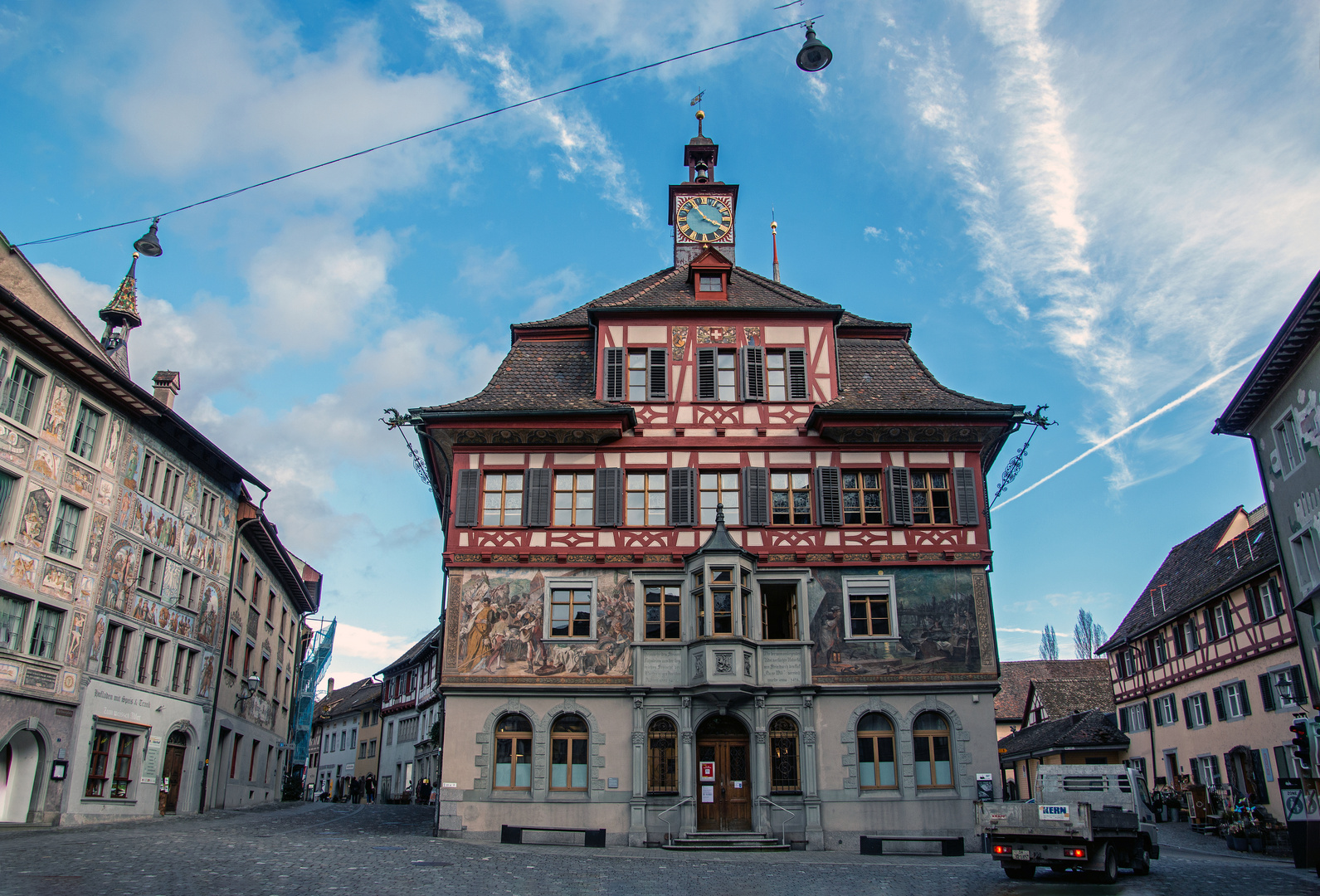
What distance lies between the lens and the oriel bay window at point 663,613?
2673 cm

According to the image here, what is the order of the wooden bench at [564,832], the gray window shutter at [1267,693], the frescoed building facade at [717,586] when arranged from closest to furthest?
the wooden bench at [564,832] → the frescoed building facade at [717,586] → the gray window shutter at [1267,693]

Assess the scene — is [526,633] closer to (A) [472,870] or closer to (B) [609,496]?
(B) [609,496]

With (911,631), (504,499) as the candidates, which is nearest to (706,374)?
(504,499)

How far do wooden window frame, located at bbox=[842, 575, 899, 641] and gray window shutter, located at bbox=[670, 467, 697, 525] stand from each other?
184 inches

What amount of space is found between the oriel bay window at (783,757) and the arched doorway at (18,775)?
18.8 metres

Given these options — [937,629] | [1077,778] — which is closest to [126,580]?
[937,629]

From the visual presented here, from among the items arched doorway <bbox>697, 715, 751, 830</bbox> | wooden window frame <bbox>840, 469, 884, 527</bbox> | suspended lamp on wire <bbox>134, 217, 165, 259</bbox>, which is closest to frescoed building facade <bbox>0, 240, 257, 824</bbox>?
suspended lamp on wire <bbox>134, 217, 165, 259</bbox>

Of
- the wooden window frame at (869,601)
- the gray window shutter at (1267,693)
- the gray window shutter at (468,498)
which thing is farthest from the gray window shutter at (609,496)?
the gray window shutter at (1267,693)

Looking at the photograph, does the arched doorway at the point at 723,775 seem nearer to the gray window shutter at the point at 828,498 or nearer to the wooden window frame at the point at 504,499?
the gray window shutter at the point at 828,498

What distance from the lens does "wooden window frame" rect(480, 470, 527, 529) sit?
1091 inches

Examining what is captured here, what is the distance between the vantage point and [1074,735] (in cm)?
4859

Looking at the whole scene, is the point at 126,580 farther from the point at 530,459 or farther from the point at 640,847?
the point at 640,847

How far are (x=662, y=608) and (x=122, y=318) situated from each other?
87.9ft

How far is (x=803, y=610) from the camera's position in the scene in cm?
2680
